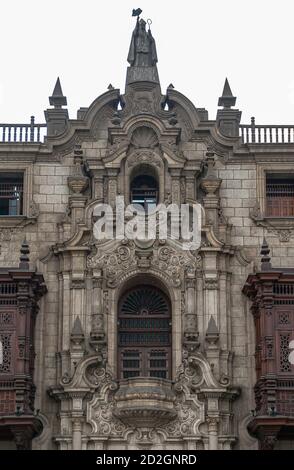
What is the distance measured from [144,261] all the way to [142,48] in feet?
22.5

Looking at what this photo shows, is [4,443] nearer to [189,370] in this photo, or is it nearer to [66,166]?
[189,370]

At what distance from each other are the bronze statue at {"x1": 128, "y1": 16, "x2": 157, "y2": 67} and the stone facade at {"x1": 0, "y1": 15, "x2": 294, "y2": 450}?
0.23 metres

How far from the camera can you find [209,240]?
38281mm

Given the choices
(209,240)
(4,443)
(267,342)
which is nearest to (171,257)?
(209,240)

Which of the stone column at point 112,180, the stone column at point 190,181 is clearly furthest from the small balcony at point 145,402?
the stone column at point 190,181

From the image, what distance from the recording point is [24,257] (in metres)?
37.5

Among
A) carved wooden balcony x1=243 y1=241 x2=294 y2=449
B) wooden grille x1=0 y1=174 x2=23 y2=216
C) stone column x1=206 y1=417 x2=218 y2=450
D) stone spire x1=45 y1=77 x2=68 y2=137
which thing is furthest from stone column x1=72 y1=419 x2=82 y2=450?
stone spire x1=45 y1=77 x2=68 y2=137

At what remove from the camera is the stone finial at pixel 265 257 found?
1470 inches

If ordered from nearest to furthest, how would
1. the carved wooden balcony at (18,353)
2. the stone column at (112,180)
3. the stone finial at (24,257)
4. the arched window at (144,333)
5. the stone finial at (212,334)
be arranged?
the carved wooden balcony at (18,353)
the stone finial at (212,334)
the stone finial at (24,257)
the arched window at (144,333)
the stone column at (112,180)

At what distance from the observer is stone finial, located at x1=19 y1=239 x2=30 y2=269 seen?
37.4 m

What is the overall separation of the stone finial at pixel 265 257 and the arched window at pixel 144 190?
3585mm

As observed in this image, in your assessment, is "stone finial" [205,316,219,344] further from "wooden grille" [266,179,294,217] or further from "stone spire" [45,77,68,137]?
"stone spire" [45,77,68,137]

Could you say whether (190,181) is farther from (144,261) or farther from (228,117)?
(144,261)

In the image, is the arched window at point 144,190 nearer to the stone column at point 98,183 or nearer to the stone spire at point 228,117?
the stone column at point 98,183
